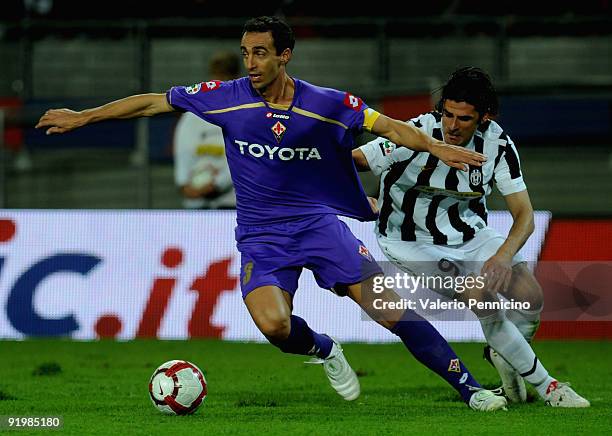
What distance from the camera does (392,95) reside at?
37.7 ft

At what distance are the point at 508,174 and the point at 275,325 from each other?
4.83ft

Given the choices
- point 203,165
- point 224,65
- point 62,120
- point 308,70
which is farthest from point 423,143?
point 308,70

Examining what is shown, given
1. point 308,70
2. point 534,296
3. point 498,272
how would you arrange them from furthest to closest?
1. point 308,70
2. point 534,296
3. point 498,272

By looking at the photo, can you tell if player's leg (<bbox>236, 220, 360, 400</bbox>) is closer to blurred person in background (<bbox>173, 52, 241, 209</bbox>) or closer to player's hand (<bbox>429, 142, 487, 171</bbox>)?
player's hand (<bbox>429, 142, 487, 171</bbox>)

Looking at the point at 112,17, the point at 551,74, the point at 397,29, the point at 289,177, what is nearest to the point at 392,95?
the point at 397,29

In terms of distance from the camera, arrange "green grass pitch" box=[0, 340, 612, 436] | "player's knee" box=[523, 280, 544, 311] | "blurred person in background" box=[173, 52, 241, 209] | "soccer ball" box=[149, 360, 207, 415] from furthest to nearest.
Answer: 1. "blurred person in background" box=[173, 52, 241, 209]
2. "player's knee" box=[523, 280, 544, 311]
3. "soccer ball" box=[149, 360, 207, 415]
4. "green grass pitch" box=[0, 340, 612, 436]

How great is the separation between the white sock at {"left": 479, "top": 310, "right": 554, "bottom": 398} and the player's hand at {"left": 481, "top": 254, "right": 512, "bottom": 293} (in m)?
0.38

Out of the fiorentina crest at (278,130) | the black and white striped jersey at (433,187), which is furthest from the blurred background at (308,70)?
the fiorentina crest at (278,130)

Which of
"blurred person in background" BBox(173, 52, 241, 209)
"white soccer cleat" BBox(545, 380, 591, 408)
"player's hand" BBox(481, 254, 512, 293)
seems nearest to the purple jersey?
"player's hand" BBox(481, 254, 512, 293)

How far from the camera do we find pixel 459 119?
6238 millimetres

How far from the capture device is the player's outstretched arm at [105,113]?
19.8 feet

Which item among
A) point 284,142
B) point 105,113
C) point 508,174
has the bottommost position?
point 508,174

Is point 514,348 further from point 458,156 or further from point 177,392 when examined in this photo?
point 177,392

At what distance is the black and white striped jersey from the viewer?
6.50m
